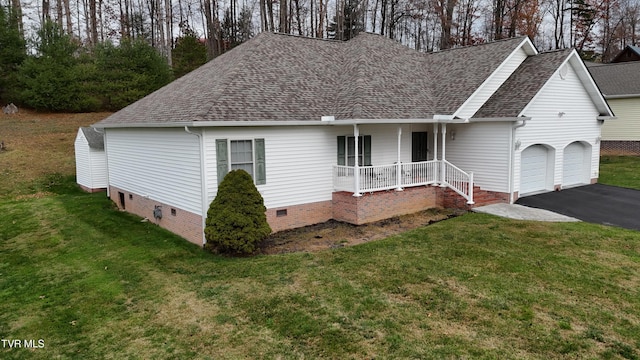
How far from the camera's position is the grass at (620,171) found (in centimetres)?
1934

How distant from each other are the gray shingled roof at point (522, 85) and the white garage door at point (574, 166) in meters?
3.92

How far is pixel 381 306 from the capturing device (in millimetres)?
7637

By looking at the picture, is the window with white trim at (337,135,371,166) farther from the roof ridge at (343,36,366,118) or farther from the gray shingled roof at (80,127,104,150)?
the gray shingled roof at (80,127,104,150)

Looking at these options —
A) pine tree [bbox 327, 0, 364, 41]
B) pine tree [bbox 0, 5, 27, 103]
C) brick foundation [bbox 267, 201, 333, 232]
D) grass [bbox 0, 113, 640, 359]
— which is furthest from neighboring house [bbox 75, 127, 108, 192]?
pine tree [bbox 327, 0, 364, 41]

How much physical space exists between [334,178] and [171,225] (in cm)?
534

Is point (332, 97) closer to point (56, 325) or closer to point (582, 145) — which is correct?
point (56, 325)

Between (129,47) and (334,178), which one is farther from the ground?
(129,47)

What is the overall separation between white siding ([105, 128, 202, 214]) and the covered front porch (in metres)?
4.59

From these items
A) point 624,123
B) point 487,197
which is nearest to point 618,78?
point 624,123

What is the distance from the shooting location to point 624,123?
26.8m

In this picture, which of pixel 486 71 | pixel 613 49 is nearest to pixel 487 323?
pixel 486 71

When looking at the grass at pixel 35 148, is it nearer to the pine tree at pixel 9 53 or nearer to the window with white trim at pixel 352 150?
the pine tree at pixel 9 53

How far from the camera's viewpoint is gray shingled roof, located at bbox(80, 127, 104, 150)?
1916 centimetres

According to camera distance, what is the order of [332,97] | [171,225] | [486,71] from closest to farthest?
[171,225]
[332,97]
[486,71]
